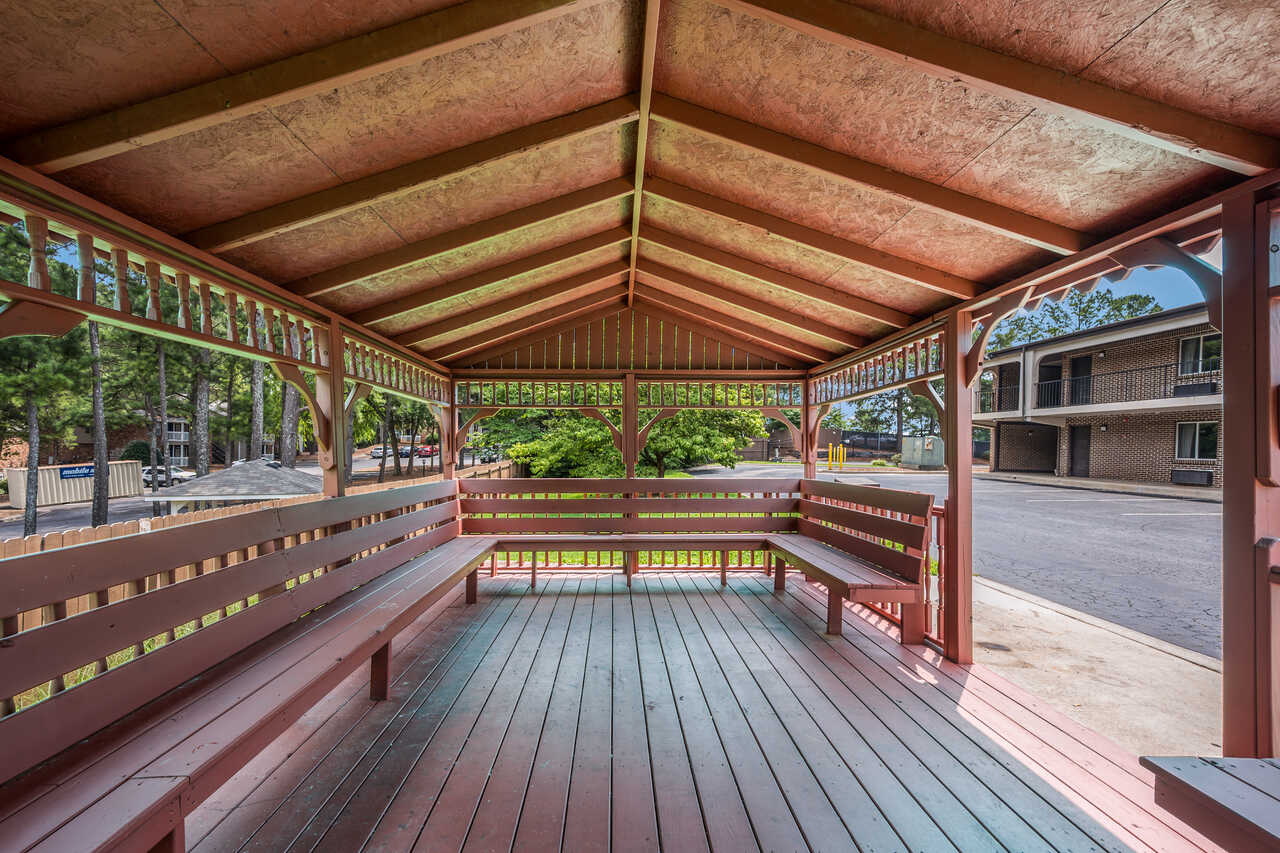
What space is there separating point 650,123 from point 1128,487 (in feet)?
60.7

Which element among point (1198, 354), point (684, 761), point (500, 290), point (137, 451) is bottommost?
point (684, 761)

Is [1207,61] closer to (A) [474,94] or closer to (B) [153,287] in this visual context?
(A) [474,94]

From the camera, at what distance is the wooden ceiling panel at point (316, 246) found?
9.59 feet

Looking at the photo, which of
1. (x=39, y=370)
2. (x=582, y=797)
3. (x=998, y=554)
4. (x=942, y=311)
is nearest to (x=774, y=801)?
(x=582, y=797)

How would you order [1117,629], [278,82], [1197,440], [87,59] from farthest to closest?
[1197,440]
[1117,629]
[278,82]
[87,59]

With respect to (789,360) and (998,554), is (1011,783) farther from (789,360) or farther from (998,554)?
Result: (998,554)

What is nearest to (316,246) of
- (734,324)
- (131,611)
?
(131,611)

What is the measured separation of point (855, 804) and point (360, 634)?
2.26 meters

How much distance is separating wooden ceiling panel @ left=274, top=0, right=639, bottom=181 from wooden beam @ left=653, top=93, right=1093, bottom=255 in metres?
0.34

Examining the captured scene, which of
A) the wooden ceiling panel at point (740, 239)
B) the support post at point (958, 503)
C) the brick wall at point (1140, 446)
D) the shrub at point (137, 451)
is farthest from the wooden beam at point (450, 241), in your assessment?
the shrub at point (137, 451)

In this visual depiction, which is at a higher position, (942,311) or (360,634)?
(942,311)

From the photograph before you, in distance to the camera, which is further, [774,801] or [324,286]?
[324,286]

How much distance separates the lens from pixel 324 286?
3381 mm

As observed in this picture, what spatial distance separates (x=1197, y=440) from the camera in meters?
14.6
